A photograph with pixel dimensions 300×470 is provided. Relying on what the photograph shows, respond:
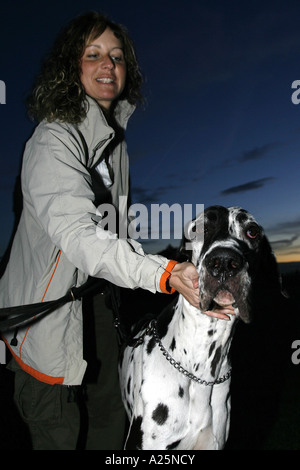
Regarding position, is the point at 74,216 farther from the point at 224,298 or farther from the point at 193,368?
the point at 193,368

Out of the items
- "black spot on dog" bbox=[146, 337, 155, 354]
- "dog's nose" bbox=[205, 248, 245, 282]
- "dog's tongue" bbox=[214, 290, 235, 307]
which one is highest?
"dog's nose" bbox=[205, 248, 245, 282]

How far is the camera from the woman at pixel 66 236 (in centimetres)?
206

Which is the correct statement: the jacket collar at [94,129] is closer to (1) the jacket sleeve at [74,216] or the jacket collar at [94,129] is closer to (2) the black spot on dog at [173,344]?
(1) the jacket sleeve at [74,216]

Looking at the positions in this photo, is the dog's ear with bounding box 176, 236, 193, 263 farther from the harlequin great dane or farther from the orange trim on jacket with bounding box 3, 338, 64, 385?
the orange trim on jacket with bounding box 3, 338, 64, 385

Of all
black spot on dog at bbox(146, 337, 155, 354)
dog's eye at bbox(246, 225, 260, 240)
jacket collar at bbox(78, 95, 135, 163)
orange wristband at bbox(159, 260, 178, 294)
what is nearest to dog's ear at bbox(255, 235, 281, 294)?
dog's eye at bbox(246, 225, 260, 240)

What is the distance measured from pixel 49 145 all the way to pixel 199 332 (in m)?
1.46

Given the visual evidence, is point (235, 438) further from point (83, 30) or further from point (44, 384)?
point (83, 30)

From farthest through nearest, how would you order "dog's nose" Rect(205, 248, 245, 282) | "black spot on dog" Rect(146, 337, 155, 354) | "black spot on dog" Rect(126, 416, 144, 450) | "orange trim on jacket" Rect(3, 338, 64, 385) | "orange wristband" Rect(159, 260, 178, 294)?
1. "black spot on dog" Rect(146, 337, 155, 354)
2. "black spot on dog" Rect(126, 416, 144, 450)
3. "orange trim on jacket" Rect(3, 338, 64, 385)
4. "dog's nose" Rect(205, 248, 245, 282)
5. "orange wristband" Rect(159, 260, 178, 294)

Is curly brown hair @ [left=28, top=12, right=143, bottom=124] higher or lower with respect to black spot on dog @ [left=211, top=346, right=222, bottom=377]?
higher

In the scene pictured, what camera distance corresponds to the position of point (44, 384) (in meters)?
2.51

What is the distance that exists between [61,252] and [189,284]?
0.81 meters

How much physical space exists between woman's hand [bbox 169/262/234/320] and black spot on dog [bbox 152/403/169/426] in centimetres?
68

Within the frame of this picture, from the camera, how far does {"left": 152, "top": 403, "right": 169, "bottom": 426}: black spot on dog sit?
251cm

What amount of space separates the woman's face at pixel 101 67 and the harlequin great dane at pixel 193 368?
3.61ft
